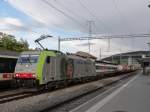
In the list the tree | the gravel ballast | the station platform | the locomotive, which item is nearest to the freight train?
the locomotive

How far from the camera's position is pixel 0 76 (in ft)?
82.0

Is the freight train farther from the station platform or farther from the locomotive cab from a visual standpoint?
the station platform

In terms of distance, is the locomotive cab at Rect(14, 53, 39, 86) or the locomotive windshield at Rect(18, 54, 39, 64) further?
the locomotive windshield at Rect(18, 54, 39, 64)

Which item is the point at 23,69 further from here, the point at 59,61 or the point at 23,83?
the point at 59,61

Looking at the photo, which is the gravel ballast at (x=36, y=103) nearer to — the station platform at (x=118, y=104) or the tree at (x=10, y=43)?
the station platform at (x=118, y=104)

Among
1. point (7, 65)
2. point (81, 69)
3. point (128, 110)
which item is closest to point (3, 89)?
point (7, 65)

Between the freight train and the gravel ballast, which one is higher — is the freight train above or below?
above

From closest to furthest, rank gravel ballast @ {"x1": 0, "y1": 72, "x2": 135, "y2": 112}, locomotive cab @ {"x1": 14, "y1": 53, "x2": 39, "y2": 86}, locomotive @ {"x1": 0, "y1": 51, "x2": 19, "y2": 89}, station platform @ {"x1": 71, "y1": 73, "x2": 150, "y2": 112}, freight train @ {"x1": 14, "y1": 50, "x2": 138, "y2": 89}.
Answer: gravel ballast @ {"x1": 0, "y1": 72, "x2": 135, "y2": 112} < station platform @ {"x1": 71, "y1": 73, "x2": 150, "y2": 112} < locomotive cab @ {"x1": 14, "y1": 53, "x2": 39, "y2": 86} < freight train @ {"x1": 14, "y1": 50, "x2": 138, "y2": 89} < locomotive @ {"x1": 0, "y1": 51, "x2": 19, "y2": 89}

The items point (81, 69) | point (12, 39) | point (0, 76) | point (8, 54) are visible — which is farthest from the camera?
point (12, 39)

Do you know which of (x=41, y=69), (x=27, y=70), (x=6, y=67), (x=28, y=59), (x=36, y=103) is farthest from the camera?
(x=6, y=67)

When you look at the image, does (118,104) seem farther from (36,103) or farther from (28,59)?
(28,59)

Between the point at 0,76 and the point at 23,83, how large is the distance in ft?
8.15

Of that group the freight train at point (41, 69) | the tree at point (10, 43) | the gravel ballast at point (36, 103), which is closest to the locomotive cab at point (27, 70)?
the freight train at point (41, 69)

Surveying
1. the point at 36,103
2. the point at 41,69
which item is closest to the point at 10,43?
the point at 41,69
